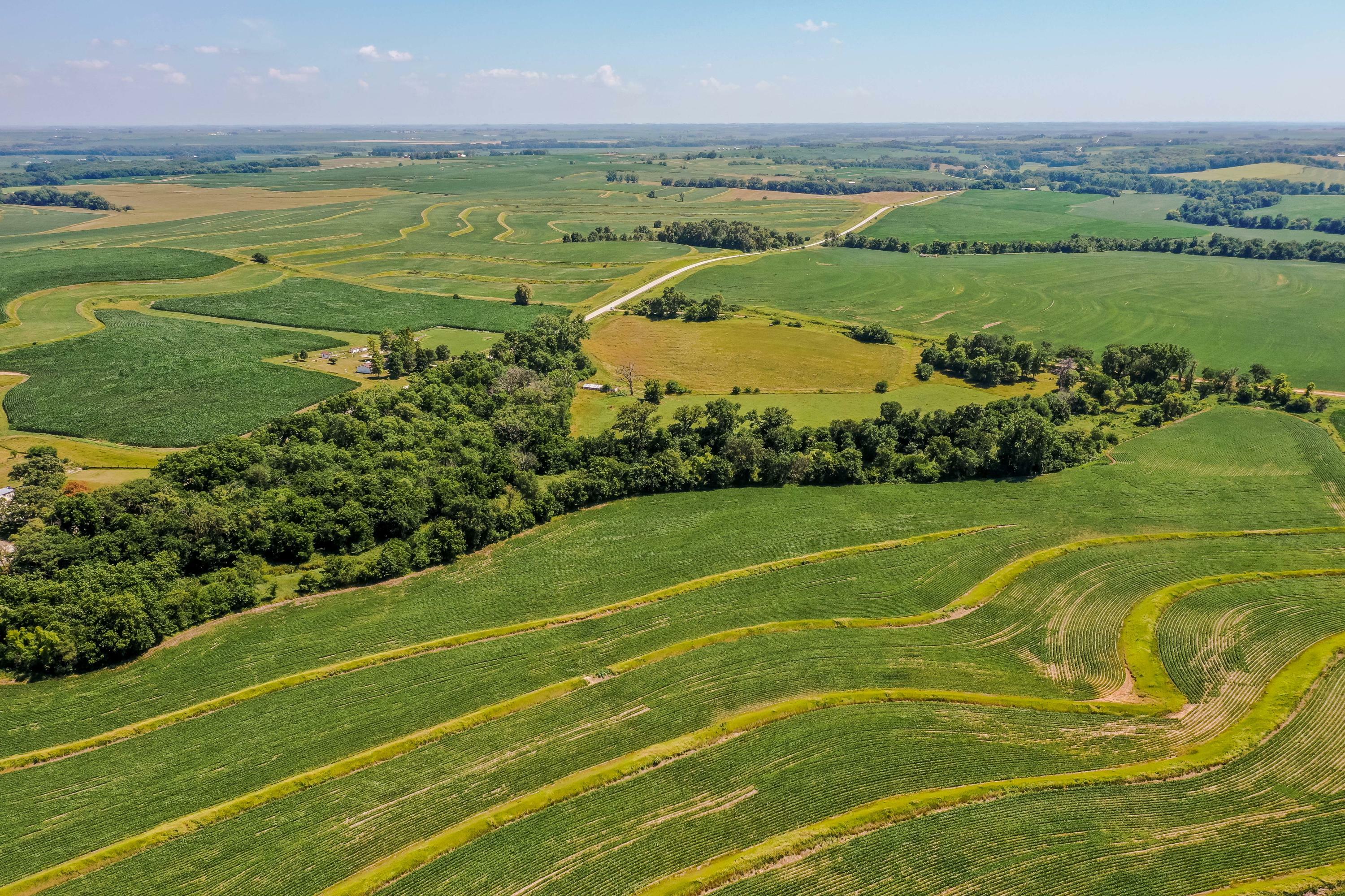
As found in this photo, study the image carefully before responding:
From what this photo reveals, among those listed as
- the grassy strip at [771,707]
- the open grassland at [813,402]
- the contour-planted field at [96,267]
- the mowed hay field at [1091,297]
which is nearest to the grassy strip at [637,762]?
the grassy strip at [771,707]

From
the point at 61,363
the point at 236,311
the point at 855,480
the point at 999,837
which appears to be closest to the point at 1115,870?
the point at 999,837

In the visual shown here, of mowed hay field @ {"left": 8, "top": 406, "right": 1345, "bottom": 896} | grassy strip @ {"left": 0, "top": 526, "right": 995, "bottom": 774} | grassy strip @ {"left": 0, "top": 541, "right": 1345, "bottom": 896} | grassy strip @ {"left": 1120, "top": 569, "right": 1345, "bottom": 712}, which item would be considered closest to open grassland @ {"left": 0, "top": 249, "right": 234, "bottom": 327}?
grassy strip @ {"left": 0, "top": 526, "right": 995, "bottom": 774}

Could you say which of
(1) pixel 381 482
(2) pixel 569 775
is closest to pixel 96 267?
(1) pixel 381 482

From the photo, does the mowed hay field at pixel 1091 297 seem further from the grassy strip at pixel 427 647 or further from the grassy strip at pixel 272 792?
the grassy strip at pixel 272 792

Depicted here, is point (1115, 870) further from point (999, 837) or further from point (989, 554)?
point (989, 554)

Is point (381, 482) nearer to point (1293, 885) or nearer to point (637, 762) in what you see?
point (637, 762)

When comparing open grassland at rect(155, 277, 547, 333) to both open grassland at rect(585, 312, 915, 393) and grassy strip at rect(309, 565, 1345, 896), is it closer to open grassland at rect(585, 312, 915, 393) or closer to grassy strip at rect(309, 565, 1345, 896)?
open grassland at rect(585, 312, 915, 393)

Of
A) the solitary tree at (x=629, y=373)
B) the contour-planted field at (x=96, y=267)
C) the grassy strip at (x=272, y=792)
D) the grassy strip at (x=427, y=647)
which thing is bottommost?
the grassy strip at (x=272, y=792)
